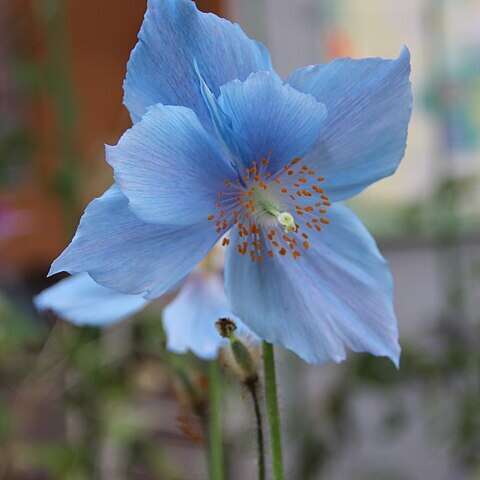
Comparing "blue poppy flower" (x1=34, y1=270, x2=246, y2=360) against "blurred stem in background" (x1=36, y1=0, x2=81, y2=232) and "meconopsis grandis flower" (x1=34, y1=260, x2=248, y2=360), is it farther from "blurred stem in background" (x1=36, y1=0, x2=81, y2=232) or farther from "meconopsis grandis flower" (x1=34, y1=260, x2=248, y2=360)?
"blurred stem in background" (x1=36, y1=0, x2=81, y2=232)

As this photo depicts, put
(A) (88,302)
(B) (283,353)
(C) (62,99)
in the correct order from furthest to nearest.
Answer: (B) (283,353)
(C) (62,99)
(A) (88,302)

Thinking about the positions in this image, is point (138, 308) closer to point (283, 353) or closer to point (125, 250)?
point (125, 250)

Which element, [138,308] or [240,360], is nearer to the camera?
[240,360]

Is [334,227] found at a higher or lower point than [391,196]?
lower

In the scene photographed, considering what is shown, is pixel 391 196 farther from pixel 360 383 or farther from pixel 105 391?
pixel 105 391

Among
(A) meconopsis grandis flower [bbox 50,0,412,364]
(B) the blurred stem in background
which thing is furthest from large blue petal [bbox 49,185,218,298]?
(B) the blurred stem in background

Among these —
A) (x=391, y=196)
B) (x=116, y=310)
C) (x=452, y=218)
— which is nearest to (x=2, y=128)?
(x=391, y=196)

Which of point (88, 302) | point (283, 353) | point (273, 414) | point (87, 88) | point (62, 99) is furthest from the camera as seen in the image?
point (87, 88)

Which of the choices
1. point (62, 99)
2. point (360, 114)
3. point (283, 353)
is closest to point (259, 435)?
point (360, 114)
